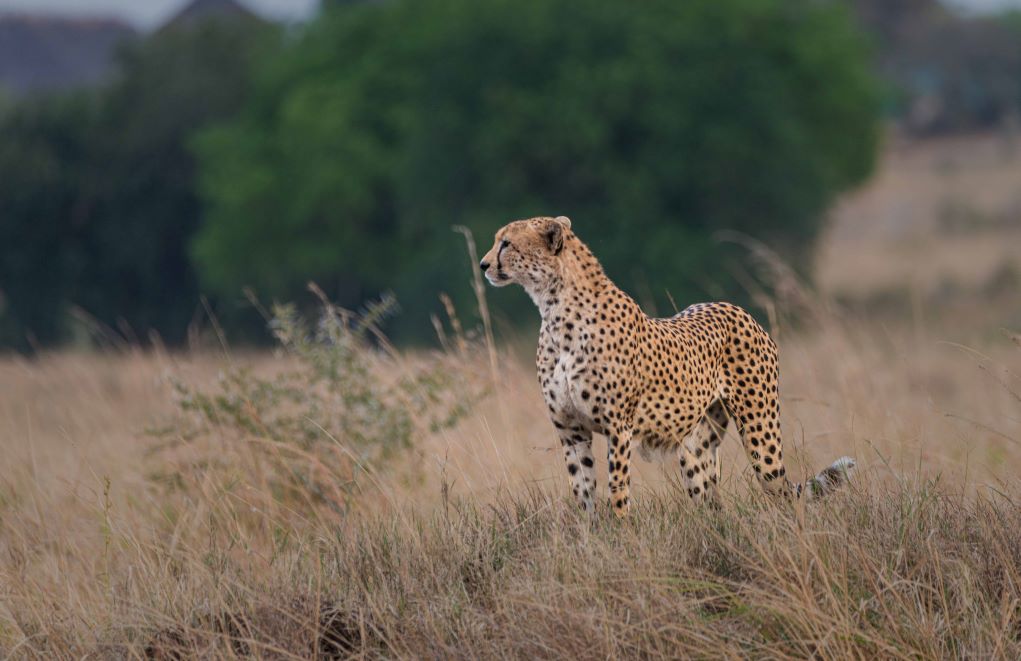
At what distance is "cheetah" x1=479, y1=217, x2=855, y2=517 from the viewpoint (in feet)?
15.6

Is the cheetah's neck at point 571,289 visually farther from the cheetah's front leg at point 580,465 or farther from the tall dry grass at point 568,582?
the tall dry grass at point 568,582

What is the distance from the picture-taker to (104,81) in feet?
129

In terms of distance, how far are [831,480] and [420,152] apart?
21.3 meters

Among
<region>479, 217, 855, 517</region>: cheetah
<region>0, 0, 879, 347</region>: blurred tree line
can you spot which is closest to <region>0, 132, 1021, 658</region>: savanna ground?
<region>479, 217, 855, 517</region>: cheetah

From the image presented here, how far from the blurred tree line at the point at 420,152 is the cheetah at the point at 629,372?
45.3 ft

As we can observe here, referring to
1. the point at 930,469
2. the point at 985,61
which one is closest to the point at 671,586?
the point at 930,469

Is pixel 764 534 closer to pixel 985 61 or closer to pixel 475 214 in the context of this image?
pixel 475 214

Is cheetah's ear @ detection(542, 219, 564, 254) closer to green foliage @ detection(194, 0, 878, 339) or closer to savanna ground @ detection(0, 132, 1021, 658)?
savanna ground @ detection(0, 132, 1021, 658)

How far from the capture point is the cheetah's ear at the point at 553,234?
15.7 feet

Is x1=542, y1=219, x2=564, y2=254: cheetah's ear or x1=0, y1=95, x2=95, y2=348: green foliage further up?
x1=542, y1=219, x2=564, y2=254: cheetah's ear

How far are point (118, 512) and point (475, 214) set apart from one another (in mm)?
18148

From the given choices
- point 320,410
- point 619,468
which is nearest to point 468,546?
point 619,468

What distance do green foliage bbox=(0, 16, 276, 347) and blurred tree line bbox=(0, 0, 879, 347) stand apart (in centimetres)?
6

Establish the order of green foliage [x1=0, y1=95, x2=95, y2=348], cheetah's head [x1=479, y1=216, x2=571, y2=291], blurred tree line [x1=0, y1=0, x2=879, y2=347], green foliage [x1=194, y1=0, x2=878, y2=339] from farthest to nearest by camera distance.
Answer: green foliage [x1=0, y1=95, x2=95, y2=348]
blurred tree line [x1=0, y1=0, x2=879, y2=347]
green foliage [x1=194, y1=0, x2=878, y2=339]
cheetah's head [x1=479, y1=216, x2=571, y2=291]
